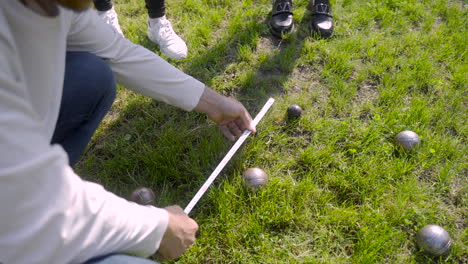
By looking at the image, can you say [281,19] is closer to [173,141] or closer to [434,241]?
[173,141]

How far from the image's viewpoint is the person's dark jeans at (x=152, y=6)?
3.22 metres

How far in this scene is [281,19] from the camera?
11.0 ft

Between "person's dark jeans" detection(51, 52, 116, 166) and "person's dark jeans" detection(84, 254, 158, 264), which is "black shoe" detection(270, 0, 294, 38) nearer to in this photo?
"person's dark jeans" detection(51, 52, 116, 166)

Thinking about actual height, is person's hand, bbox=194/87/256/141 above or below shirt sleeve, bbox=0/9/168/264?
above

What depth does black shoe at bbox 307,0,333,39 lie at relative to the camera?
3.33m

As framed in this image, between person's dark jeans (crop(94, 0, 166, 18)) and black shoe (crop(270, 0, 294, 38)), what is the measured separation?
41.8 inches

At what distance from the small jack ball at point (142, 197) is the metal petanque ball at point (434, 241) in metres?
1.69

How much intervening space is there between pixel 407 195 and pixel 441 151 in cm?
53

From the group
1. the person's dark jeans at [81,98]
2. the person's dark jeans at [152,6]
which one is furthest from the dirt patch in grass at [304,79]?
the person's dark jeans at [81,98]

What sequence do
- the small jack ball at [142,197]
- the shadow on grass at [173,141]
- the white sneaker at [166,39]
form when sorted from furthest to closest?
the white sneaker at [166,39]
the shadow on grass at [173,141]
the small jack ball at [142,197]

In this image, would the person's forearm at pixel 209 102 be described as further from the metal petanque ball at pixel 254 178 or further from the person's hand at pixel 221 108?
the metal petanque ball at pixel 254 178

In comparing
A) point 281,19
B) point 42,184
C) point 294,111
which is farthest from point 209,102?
point 281,19

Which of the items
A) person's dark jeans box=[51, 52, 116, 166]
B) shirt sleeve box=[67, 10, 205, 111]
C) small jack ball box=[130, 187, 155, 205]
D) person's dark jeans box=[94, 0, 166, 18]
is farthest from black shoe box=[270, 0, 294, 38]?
small jack ball box=[130, 187, 155, 205]

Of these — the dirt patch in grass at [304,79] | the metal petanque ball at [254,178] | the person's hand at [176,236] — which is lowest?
the person's hand at [176,236]
